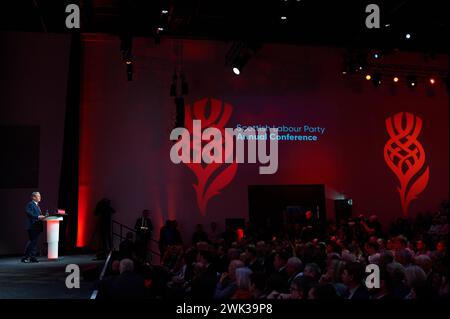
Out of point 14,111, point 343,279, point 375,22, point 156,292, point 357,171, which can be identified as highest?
point 375,22

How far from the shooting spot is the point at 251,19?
9.46 m

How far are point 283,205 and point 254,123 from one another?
2124mm

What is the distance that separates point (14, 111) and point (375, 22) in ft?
26.1

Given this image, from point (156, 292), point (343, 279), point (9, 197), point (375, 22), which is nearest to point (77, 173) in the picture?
point (9, 197)

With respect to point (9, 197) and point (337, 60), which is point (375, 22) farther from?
point (9, 197)

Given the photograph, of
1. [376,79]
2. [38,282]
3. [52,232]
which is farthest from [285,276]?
[376,79]

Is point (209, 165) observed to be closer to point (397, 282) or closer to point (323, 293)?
point (397, 282)

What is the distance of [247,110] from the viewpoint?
38.3 ft

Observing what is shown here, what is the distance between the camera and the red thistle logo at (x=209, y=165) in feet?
37.3

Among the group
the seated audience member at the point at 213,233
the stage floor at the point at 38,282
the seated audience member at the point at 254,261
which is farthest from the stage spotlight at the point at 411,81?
the stage floor at the point at 38,282

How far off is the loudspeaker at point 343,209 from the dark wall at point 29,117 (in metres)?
6.65
